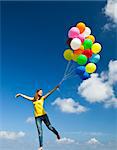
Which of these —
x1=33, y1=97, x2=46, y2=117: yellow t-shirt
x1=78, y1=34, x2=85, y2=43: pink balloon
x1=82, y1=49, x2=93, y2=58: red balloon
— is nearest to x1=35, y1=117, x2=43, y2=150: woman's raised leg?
Result: x1=33, y1=97, x2=46, y2=117: yellow t-shirt

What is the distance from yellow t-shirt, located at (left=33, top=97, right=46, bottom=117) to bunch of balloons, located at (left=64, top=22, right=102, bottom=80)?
128cm

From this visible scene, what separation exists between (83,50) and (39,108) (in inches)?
78.3

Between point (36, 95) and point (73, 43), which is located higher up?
point (73, 43)

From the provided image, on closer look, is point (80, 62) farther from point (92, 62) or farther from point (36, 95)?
point (36, 95)

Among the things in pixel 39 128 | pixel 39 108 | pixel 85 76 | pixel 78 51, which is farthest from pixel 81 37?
pixel 39 128

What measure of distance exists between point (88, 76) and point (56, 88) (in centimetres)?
100

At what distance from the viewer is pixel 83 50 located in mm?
7082

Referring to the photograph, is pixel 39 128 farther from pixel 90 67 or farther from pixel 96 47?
pixel 96 47

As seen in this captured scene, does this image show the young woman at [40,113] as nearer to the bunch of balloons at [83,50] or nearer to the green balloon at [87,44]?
the bunch of balloons at [83,50]

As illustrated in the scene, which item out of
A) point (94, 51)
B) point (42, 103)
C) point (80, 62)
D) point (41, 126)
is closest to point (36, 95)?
point (42, 103)

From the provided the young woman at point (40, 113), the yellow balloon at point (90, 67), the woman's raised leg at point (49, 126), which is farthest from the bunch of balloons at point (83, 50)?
the woman's raised leg at point (49, 126)

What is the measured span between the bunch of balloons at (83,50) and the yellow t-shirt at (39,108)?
1.28 m

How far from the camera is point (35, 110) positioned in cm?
682

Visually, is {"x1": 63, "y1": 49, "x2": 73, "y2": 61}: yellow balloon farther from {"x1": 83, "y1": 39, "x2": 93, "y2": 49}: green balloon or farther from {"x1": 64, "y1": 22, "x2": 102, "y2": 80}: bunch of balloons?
{"x1": 83, "y1": 39, "x2": 93, "y2": 49}: green balloon
